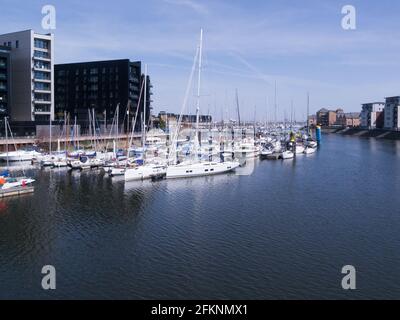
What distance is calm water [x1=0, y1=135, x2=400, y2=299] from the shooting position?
14.9 meters

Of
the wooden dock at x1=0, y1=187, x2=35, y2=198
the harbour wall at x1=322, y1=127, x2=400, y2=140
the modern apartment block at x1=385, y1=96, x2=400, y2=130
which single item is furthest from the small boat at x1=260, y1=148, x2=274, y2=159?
the modern apartment block at x1=385, y1=96, x2=400, y2=130

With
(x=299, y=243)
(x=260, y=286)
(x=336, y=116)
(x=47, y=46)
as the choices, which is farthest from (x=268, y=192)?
(x=336, y=116)

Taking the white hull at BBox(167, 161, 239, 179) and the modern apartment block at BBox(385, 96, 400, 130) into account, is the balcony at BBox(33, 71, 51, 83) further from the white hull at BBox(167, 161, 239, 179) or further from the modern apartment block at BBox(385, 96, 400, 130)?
the modern apartment block at BBox(385, 96, 400, 130)

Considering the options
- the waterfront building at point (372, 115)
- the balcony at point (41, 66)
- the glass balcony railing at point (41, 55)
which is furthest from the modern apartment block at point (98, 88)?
the waterfront building at point (372, 115)

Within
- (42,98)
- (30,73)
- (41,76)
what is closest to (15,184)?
(30,73)

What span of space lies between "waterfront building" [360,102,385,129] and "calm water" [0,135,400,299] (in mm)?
106415

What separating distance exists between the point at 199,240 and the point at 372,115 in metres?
127

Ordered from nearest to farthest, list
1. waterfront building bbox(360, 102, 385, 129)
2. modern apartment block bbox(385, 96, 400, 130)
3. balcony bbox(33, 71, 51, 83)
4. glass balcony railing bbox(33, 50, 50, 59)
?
glass balcony railing bbox(33, 50, 50, 59), balcony bbox(33, 71, 51, 83), modern apartment block bbox(385, 96, 400, 130), waterfront building bbox(360, 102, 385, 129)

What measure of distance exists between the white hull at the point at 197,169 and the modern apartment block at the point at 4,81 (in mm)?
32064

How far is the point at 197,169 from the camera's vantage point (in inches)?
1503

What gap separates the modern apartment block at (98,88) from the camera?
7731 centimetres

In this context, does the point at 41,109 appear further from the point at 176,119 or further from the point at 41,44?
the point at 176,119

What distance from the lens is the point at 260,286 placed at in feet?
48.9
